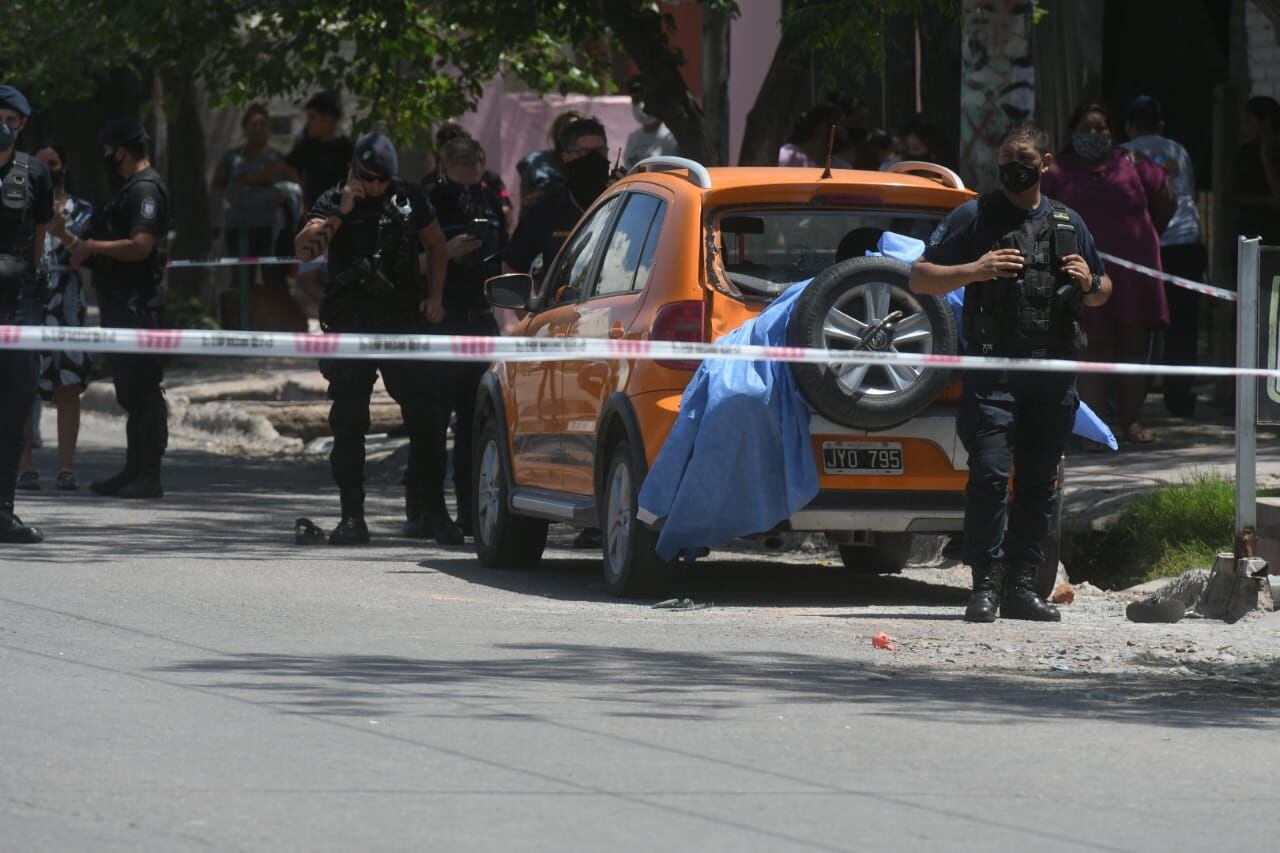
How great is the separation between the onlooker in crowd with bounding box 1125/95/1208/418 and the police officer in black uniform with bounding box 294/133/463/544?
508cm

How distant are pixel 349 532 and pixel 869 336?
3729 millimetres

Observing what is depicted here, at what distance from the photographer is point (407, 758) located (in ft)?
20.1

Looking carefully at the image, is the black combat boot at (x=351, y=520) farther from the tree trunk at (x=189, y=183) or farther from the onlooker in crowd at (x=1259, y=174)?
the tree trunk at (x=189, y=183)

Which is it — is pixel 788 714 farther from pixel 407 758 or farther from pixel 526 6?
pixel 526 6

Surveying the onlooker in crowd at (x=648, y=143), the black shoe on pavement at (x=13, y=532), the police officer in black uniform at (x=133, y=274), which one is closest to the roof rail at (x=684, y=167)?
the black shoe on pavement at (x=13, y=532)

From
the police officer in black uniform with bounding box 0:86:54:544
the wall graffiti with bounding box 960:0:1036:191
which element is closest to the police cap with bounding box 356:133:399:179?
the police officer in black uniform with bounding box 0:86:54:544

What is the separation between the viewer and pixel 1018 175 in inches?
350

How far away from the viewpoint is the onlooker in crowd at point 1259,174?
15336mm

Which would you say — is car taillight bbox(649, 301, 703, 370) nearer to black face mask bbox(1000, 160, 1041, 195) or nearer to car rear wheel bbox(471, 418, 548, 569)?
black face mask bbox(1000, 160, 1041, 195)

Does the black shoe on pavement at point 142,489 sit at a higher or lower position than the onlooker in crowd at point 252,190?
lower

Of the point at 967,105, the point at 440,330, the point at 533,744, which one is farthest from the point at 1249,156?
the point at 533,744

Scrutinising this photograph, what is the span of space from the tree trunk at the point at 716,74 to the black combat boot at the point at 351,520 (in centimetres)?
607

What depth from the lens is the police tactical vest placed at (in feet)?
29.1

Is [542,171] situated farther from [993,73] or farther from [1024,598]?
[1024,598]
